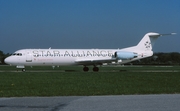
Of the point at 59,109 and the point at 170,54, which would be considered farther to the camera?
the point at 170,54

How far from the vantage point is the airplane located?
162 feet

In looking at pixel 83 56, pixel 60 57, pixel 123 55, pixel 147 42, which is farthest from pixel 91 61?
pixel 147 42

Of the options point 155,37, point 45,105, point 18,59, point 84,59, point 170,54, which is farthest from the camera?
point 170,54

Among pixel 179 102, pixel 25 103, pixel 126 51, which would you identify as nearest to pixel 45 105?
pixel 25 103

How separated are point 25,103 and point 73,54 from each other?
39.5m

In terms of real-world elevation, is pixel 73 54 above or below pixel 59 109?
above

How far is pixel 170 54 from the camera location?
15962cm

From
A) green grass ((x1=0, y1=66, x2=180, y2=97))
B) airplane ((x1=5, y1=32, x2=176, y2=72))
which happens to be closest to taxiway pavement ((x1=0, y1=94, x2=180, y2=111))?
green grass ((x1=0, y1=66, x2=180, y2=97))

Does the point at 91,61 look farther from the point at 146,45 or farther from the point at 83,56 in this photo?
the point at 146,45

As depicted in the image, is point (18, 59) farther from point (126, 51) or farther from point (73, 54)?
point (126, 51)

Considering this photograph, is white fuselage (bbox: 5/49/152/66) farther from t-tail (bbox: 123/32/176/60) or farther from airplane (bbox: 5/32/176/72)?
t-tail (bbox: 123/32/176/60)

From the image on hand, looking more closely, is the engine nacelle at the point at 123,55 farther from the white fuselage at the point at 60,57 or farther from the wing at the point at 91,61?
the wing at the point at 91,61

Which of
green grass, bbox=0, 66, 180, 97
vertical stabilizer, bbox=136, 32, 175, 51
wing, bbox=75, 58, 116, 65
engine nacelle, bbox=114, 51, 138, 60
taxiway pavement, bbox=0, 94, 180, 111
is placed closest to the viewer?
taxiway pavement, bbox=0, 94, 180, 111

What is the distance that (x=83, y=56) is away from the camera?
52469 millimetres
